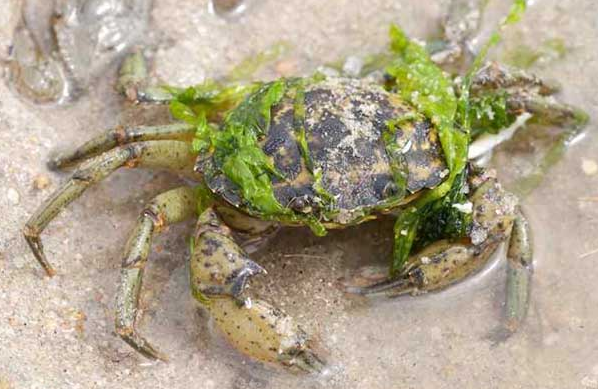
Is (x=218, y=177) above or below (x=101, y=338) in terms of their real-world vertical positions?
above

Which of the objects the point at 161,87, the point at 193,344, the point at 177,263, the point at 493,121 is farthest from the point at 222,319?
the point at 493,121

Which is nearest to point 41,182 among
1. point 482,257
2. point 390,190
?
point 390,190

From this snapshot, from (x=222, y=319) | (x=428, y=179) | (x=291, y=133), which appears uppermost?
(x=291, y=133)

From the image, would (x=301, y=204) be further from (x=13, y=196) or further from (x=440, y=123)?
(x=13, y=196)

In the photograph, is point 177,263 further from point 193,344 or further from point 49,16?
point 49,16

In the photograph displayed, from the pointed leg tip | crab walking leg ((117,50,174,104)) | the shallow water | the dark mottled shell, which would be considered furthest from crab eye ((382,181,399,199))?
the pointed leg tip
